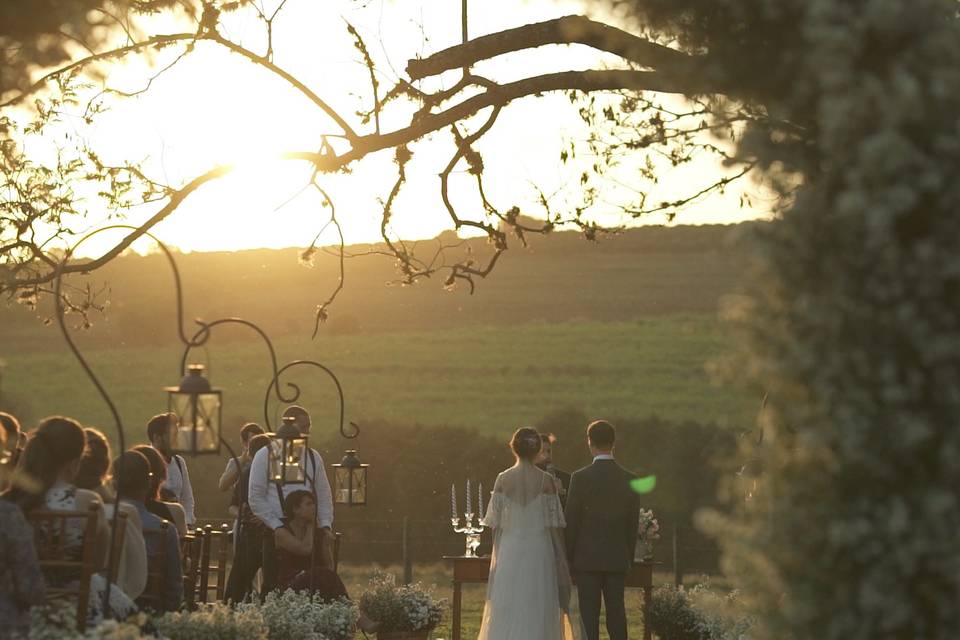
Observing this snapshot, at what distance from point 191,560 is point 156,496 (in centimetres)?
57

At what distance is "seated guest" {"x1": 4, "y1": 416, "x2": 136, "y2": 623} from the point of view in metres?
6.43

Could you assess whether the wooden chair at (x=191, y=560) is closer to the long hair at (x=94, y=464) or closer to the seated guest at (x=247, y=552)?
the long hair at (x=94, y=464)

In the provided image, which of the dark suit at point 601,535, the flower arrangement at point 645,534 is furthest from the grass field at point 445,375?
the dark suit at point 601,535

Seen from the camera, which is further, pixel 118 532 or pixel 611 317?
pixel 611 317

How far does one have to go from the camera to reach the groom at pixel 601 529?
11398 millimetres

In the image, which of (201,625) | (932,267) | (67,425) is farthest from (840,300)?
(201,625)

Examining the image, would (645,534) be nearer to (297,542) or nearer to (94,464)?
(297,542)

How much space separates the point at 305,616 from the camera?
9.72 metres

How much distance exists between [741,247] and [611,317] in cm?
4793

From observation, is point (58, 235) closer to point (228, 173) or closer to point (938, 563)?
point (228, 173)

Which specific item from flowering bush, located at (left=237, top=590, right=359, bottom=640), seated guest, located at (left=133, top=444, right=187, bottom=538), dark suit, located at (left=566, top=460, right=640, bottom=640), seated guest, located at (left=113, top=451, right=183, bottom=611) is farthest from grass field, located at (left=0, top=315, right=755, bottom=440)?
seated guest, located at (left=113, top=451, right=183, bottom=611)

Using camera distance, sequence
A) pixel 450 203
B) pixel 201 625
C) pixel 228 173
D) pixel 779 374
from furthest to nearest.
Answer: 1. pixel 450 203
2. pixel 228 173
3. pixel 201 625
4. pixel 779 374

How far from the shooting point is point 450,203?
10406mm

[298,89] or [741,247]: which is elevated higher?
[298,89]
